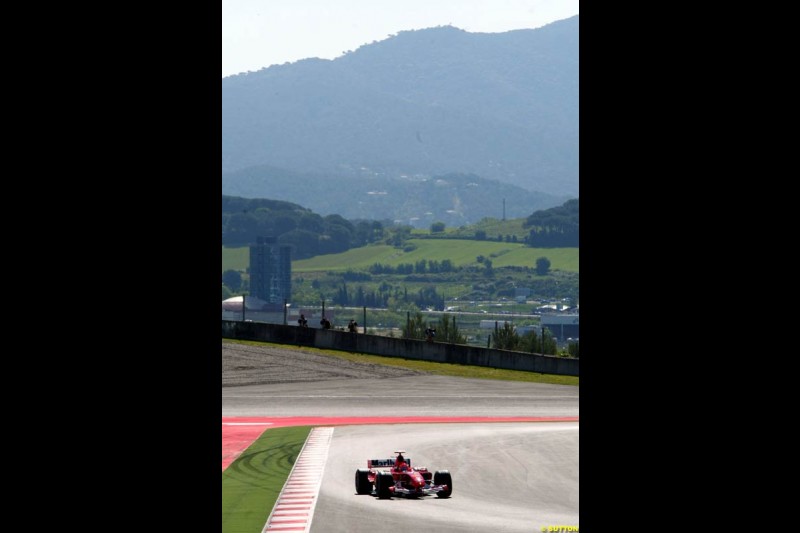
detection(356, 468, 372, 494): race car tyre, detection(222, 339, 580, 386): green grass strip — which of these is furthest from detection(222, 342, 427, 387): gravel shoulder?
detection(356, 468, 372, 494): race car tyre

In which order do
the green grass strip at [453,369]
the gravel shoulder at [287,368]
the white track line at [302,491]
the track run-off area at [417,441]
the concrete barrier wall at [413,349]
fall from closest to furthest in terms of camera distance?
the white track line at [302,491] < the track run-off area at [417,441] < the gravel shoulder at [287,368] < the green grass strip at [453,369] < the concrete barrier wall at [413,349]

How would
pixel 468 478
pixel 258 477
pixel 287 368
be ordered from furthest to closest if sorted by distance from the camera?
pixel 287 368 → pixel 258 477 → pixel 468 478

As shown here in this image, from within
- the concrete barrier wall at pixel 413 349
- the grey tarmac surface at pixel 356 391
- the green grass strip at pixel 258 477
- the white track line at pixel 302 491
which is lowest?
the green grass strip at pixel 258 477

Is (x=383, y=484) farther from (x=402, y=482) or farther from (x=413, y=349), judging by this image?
(x=413, y=349)

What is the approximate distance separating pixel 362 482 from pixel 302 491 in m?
1.61

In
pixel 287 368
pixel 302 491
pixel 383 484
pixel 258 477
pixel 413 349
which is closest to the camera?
pixel 383 484

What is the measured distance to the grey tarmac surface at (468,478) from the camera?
71.7ft

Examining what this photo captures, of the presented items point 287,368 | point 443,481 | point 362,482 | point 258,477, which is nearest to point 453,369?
point 287,368

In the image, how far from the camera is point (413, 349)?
59906 millimetres

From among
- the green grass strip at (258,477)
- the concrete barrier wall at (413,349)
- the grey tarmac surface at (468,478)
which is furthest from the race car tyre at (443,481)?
the concrete barrier wall at (413,349)

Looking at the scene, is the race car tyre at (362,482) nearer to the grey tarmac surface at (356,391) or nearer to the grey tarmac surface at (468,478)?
the grey tarmac surface at (468,478)

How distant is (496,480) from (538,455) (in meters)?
4.63

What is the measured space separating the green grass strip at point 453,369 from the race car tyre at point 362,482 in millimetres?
30114

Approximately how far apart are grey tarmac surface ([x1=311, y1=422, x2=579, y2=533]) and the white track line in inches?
10.1
